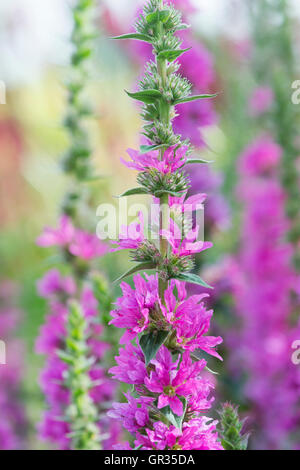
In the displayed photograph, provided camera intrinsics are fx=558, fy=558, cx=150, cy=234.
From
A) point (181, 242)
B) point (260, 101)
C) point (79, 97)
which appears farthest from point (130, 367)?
point (260, 101)

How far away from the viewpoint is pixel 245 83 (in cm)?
346

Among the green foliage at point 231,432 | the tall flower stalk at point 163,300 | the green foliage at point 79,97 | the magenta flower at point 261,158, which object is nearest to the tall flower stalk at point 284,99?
the magenta flower at point 261,158

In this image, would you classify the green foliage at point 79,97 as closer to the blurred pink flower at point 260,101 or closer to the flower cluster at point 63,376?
the flower cluster at point 63,376

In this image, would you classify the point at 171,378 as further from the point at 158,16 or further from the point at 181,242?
the point at 158,16

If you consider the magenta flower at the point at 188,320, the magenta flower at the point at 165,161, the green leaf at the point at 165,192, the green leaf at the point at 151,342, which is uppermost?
the magenta flower at the point at 165,161

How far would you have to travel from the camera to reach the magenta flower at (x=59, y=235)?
1.67 metres

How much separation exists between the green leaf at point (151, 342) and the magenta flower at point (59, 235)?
0.86 m

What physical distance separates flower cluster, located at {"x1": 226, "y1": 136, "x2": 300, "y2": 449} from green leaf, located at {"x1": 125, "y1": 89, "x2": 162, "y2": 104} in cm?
121

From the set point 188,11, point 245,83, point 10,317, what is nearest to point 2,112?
point 245,83

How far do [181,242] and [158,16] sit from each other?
351mm

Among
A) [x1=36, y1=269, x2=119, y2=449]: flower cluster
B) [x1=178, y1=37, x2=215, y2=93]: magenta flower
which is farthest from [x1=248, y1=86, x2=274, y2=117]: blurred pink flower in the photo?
[x1=36, y1=269, x2=119, y2=449]: flower cluster

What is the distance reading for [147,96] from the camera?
2.82ft

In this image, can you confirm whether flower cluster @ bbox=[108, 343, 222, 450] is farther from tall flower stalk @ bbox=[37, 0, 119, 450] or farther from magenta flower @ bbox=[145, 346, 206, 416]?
tall flower stalk @ bbox=[37, 0, 119, 450]

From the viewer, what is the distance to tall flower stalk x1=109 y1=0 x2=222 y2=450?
2.79 feet
